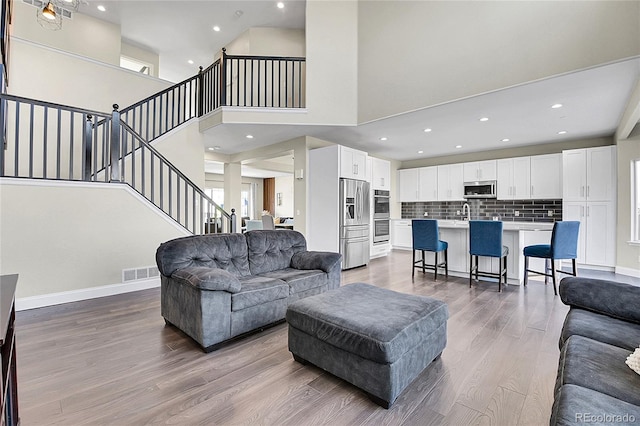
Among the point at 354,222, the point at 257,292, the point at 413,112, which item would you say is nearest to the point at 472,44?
the point at 413,112

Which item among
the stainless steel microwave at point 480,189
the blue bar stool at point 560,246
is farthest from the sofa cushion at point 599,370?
the stainless steel microwave at point 480,189

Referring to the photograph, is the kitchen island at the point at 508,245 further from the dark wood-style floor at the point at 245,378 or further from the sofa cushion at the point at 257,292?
the sofa cushion at the point at 257,292

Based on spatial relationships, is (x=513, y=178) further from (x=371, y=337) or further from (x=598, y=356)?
(x=371, y=337)

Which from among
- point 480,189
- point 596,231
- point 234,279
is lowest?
point 234,279

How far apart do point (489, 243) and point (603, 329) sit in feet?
9.14

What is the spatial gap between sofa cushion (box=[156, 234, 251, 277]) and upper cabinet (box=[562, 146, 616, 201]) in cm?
638

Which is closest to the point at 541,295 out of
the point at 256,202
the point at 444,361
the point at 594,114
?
the point at 444,361

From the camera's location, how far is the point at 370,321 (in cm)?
189

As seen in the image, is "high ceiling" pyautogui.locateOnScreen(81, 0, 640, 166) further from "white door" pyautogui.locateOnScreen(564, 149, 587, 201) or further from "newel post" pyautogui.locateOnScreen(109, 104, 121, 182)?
"newel post" pyautogui.locateOnScreen(109, 104, 121, 182)

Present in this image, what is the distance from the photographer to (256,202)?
13.5 m

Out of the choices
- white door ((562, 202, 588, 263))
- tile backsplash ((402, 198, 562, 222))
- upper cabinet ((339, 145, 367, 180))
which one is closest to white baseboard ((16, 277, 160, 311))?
upper cabinet ((339, 145, 367, 180))

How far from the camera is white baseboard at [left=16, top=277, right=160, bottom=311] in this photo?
342cm

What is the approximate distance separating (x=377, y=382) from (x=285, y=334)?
1265 mm

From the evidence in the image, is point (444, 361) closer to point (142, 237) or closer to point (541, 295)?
point (541, 295)
